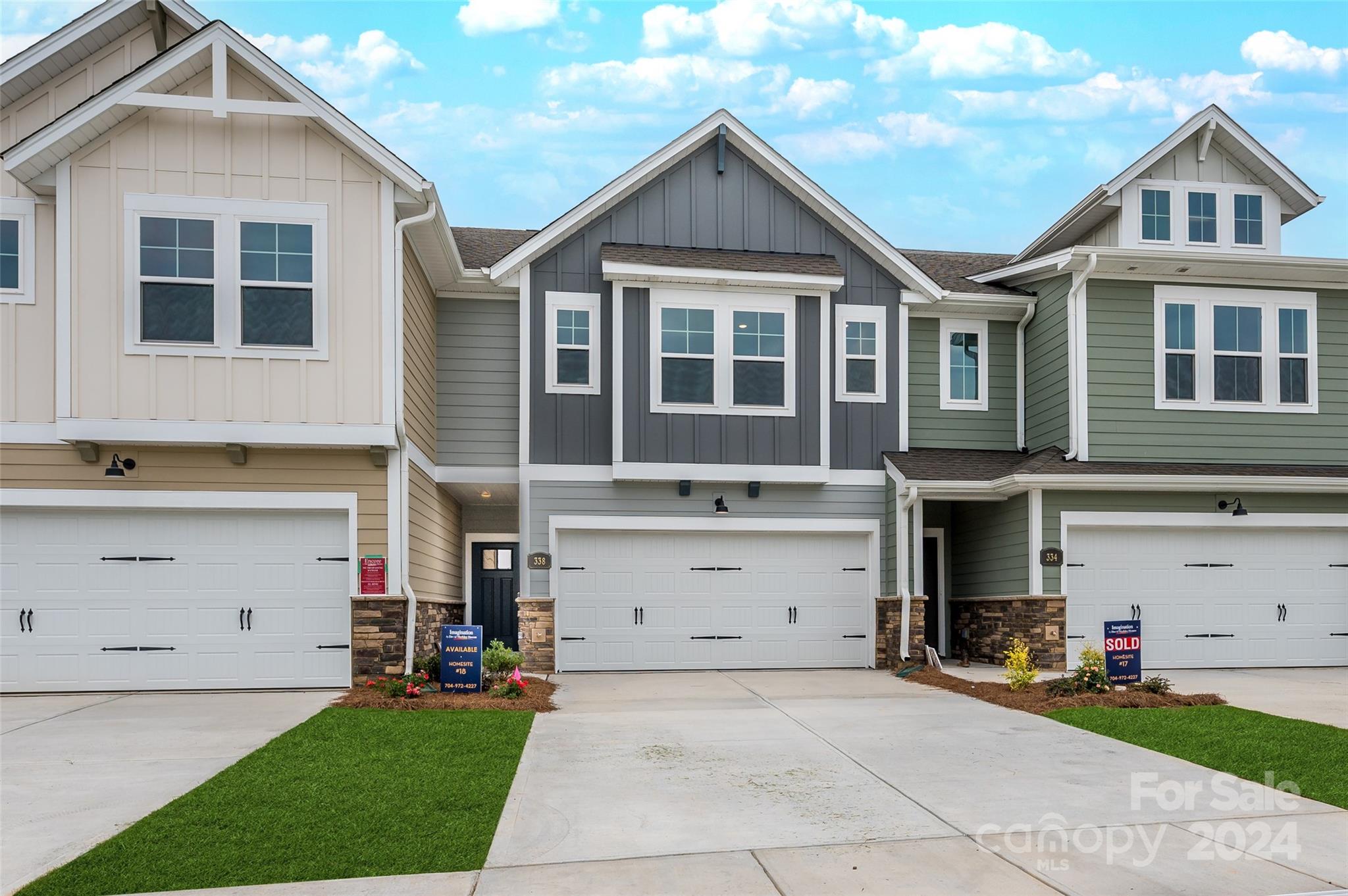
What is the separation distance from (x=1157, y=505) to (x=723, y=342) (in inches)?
246

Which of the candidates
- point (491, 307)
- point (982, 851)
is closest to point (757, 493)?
point (491, 307)

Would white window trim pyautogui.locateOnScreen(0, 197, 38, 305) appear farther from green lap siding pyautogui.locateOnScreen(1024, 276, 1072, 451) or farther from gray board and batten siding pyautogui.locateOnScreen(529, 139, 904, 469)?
green lap siding pyautogui.locateOnScreen(1024, 276, 1072, 451)

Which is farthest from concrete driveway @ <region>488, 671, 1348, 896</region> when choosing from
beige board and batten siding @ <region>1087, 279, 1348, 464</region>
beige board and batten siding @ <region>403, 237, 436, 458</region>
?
beige board and batten siding @ <region>1087, 279, 1348, 464</region>

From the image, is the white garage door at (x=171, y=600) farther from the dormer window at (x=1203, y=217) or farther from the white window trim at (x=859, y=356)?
the dormer window at (x=1203, y=217)

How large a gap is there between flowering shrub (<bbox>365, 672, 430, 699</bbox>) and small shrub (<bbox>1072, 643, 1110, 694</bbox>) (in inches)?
274

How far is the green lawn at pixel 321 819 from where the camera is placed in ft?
17.0

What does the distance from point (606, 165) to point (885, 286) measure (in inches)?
5148

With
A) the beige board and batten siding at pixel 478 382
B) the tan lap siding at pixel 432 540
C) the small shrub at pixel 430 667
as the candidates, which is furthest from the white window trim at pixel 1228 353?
the small shrub at pixel 430 667

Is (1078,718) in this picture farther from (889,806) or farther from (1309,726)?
(889,806)

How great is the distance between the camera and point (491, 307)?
48.7 ft

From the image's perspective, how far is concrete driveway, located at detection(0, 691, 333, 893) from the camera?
5895 millimetres

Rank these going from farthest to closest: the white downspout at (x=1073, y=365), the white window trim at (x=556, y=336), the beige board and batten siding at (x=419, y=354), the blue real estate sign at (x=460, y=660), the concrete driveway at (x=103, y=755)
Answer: the white downspout at (x=1073, y=365), the white window trim at (x=556, y=336), the beige board and batten siding at (x=419, y=354), the blue real estate sign at (x=460, y=660), the concrete driveway at (x=103, y=755)

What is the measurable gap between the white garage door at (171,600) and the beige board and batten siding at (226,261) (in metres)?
1.32

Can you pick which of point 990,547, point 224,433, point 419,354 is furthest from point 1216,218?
point 224,433
